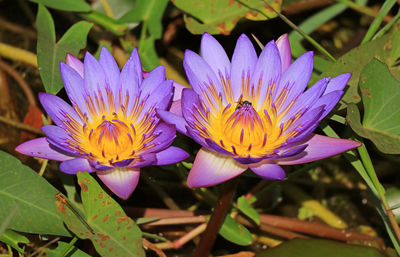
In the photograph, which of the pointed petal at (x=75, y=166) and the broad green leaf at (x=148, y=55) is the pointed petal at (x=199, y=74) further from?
the broad green leaf at (x=148, y=55)

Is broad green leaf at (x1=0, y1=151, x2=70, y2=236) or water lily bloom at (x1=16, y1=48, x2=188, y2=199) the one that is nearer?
water lily bloom at (x1=16, y1=48, x2=188, y2=199)

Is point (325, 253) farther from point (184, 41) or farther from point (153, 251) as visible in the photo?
point (184, 41)

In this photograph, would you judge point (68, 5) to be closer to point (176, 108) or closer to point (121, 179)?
point (176, 108)

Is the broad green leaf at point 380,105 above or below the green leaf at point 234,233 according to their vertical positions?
above

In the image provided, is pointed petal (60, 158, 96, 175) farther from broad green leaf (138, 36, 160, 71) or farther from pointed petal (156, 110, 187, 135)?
broad green leaf (138, 36, 160, 71)

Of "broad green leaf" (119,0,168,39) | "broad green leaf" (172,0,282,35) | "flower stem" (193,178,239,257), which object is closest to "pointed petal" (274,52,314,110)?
"flower stem" (193,178,239,257)

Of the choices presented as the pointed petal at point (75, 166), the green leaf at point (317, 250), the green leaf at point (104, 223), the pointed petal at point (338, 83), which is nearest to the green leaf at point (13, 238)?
the green leaf at point (104, 223)
